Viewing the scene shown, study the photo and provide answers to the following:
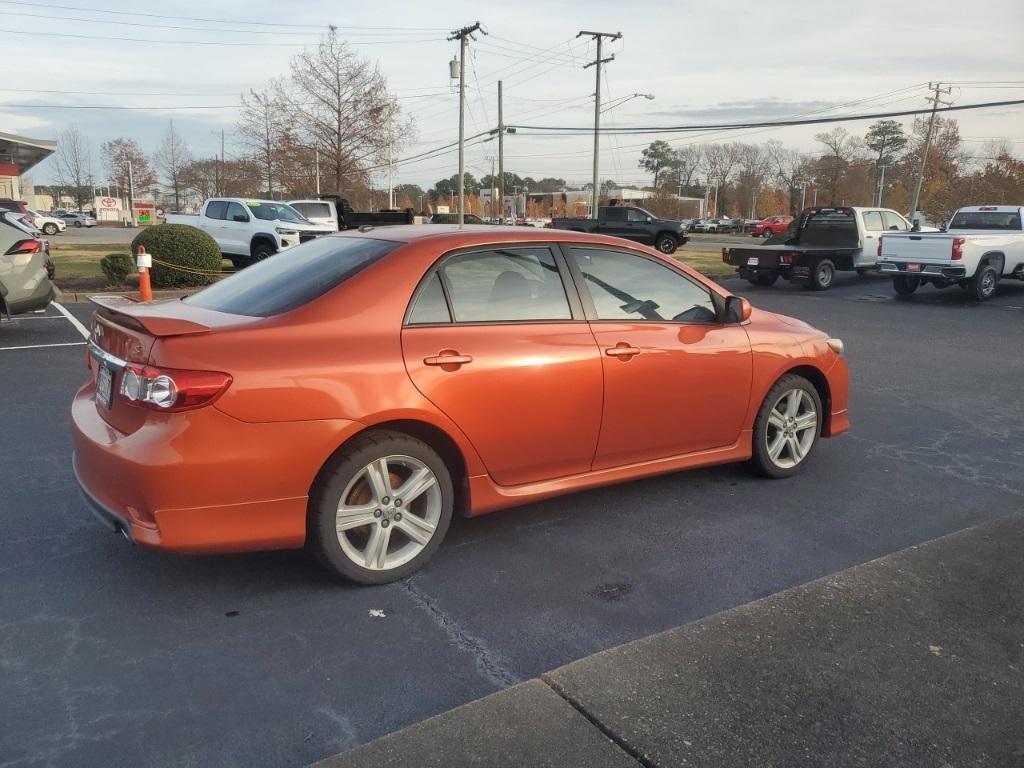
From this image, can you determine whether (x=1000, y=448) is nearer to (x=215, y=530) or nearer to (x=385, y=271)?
(x=385, y=271)

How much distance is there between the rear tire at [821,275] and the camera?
1830cm

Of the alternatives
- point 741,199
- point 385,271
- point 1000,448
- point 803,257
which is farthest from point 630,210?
point 741,199

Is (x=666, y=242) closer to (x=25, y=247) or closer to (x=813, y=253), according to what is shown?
(x=813, y=253)

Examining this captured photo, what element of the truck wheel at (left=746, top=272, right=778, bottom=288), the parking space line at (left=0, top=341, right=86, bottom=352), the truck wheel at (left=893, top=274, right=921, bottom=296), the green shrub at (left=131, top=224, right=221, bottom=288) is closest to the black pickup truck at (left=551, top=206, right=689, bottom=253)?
the truck wheel at (left=746, top=272, right=778, bottom=288)

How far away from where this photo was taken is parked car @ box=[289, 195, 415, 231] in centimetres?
2348

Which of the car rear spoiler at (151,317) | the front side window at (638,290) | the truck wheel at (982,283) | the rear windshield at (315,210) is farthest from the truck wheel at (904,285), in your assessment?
the car rear spoiler at (151,317)

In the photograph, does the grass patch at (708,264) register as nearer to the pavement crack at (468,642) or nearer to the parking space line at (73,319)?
the parking space line at (73,319)

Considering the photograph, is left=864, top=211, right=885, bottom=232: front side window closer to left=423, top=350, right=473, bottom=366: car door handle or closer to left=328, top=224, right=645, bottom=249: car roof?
left=328, top=224, right=645, bottom=249: car roof

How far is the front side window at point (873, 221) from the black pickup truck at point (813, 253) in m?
0.08

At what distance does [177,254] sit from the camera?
49.4 feet

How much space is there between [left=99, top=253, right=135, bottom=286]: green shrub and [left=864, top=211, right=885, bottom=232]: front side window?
52.1ft

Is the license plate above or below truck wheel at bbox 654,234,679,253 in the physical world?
above

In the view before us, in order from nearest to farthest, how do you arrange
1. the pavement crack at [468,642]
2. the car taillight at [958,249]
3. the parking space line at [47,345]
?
the pavement crack at [468,642]
the parking space line at [47,345]
the car taillight at [958,249]

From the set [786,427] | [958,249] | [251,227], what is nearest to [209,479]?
[786,427]
